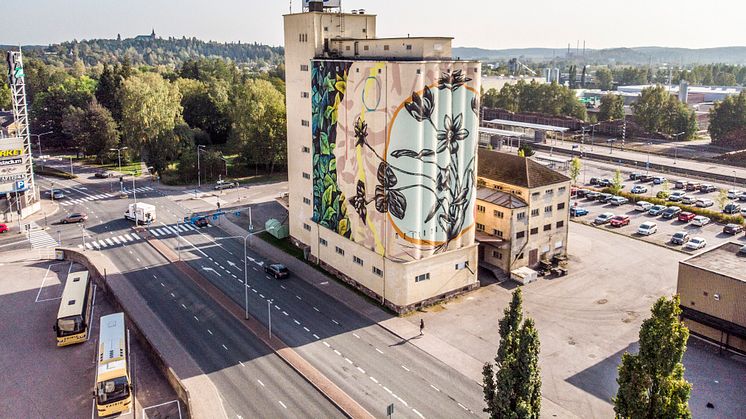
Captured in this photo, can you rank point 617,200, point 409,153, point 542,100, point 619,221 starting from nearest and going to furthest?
point 409,153 → point 619,221 → point 617,200 → point 542,100

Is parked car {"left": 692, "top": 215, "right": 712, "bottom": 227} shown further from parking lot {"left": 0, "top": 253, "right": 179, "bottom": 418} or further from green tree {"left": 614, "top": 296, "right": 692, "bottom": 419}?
parking lot {"left": 0, "top": 253, "right": 179, "bottom": 418}

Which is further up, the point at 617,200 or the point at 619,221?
the point at 617,200

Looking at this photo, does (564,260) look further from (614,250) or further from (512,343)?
(512,343)

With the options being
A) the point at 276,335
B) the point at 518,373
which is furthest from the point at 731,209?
the point at 518,373

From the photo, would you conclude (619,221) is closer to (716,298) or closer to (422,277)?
(716,298)

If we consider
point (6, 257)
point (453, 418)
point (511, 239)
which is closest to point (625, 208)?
point (511, 239)

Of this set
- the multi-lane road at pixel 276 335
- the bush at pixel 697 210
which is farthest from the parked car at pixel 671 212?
the multi-lane road at pixel 276 335

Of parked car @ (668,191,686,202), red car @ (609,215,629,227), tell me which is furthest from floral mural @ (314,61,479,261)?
parked car @ (668,191,686,202)
